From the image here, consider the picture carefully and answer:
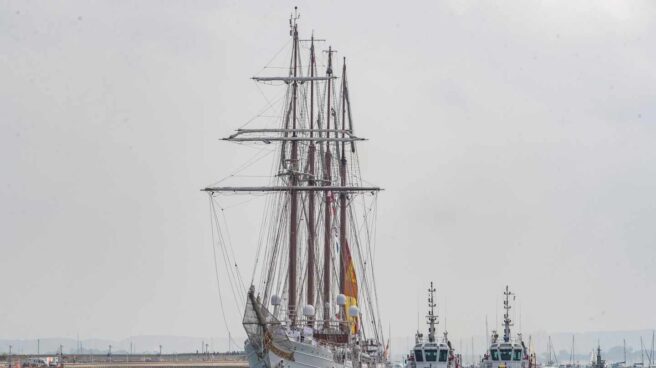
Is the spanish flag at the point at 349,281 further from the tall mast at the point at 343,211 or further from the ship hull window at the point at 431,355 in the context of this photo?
the ship hull window at the point at 431,355

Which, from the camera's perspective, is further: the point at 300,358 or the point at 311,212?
the point at 311,212

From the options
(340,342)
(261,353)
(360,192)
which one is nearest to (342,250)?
(360,192)

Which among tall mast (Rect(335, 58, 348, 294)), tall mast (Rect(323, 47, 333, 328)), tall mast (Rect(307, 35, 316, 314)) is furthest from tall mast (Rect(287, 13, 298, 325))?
tall mast (Rect(335, 58, 348, 294))

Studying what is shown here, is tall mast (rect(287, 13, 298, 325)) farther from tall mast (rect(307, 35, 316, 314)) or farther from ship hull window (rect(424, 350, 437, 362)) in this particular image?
ship hull window (rect(424, 350, 437, 362))

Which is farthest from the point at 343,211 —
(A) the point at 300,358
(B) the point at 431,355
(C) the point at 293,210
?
(A) the point at 300,358

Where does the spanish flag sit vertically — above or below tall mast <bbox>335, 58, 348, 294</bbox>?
below

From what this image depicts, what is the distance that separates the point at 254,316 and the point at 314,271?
1006 inches

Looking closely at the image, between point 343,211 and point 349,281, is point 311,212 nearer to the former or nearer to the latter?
point 349,281

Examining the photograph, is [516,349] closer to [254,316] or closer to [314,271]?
[314,271]

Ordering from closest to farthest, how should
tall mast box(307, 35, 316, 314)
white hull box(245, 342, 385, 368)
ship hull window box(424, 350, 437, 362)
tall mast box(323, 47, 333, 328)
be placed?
white hull box(245, 342, 385, 368), tall mast box(307, 35, 316, 314), tall mast box(323, 47, 333, 328), ship hull window box(424, 350, 437, 362)

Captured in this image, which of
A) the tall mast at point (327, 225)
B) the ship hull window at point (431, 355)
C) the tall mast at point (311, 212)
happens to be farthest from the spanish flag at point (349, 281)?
the ship hull window at point (431, 355)

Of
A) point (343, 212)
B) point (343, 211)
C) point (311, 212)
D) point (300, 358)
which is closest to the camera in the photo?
point (300, 358)

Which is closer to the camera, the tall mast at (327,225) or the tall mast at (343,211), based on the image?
the tall mast at (327,225)

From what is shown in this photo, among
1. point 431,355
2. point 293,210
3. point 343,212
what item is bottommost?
point 431,355
